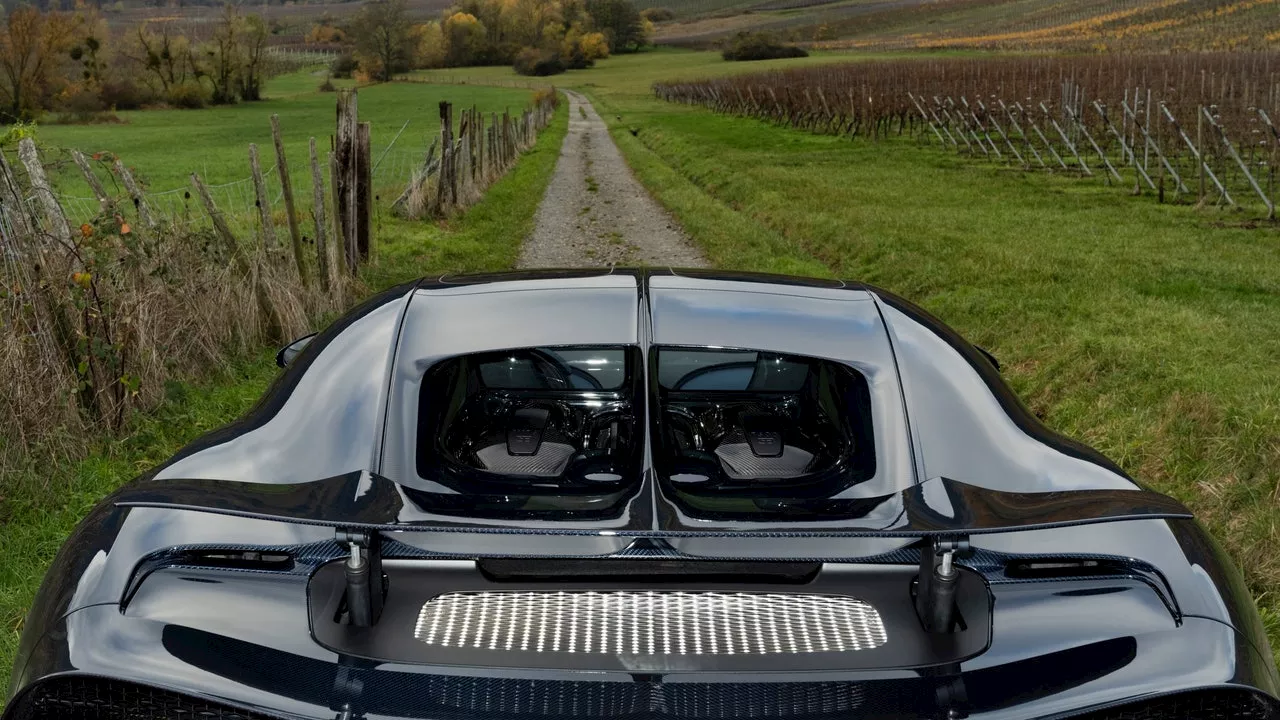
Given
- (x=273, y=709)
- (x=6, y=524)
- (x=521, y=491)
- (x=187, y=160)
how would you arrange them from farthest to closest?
(x=187, y=160), (x=6, y=524), (x=521, y=491), (x=273, y=709)

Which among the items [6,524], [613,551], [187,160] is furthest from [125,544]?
[187,160]

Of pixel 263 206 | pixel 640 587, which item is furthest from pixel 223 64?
pixel 640 587

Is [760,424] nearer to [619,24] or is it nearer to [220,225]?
[220,225]

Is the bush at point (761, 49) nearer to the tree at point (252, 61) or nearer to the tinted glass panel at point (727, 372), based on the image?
the tree at point (252, 61)

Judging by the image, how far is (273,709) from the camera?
5.67 feet

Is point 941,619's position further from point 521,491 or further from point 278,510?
point 278,510

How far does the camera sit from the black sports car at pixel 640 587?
5.67 feet

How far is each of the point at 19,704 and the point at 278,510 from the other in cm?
53

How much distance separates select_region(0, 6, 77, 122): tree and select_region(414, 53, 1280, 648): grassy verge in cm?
4812

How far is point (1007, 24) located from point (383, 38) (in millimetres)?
71531

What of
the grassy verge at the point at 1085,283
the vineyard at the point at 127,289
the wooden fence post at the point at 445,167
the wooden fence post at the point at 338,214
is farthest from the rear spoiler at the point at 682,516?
the wooden fence post at the point at 445,167

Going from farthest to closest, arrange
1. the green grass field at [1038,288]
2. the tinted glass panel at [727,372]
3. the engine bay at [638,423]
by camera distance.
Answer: the green grass field at [1038,288] < the tinted glass panel at [727,372] < the engine bay at [638,423]

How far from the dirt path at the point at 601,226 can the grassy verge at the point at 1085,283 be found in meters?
0.53

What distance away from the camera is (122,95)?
7081 cm
